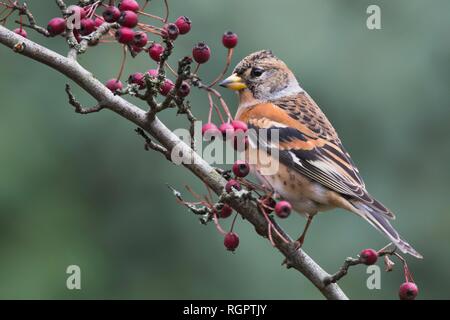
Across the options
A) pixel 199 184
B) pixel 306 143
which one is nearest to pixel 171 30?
pixel 306 143

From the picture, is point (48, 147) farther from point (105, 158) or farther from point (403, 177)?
point (403, 177)

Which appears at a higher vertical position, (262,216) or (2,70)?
(2,70)

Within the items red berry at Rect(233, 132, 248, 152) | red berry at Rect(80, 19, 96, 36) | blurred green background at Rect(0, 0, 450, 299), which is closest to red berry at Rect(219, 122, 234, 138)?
red berry at Rect(233, 132, 248, 152)

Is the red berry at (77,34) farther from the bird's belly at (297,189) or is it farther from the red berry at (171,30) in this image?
the bird's belly at (297,189)

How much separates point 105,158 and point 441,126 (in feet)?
8.28

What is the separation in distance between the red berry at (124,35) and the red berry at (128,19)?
2cm

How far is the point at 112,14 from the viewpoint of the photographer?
8.80 feet

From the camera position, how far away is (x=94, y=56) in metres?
5.87

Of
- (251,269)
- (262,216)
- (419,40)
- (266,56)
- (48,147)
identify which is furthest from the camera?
(48,147)

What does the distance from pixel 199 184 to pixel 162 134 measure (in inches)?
109

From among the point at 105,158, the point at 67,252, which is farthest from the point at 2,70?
the point at 67,252

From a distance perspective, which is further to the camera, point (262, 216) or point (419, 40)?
point (419, 40)

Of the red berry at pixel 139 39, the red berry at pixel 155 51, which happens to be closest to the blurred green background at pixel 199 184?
the red berry at pixel 155 51

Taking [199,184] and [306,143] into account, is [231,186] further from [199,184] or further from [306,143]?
[199,184]
